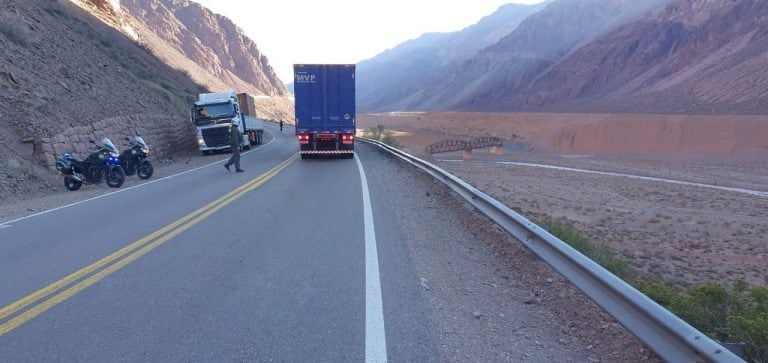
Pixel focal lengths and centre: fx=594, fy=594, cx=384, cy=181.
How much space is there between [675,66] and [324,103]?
75.0 meters

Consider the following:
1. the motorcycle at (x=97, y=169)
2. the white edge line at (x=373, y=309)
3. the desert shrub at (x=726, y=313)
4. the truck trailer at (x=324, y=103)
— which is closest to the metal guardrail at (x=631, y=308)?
the desert shrub at (x=726, y=313)

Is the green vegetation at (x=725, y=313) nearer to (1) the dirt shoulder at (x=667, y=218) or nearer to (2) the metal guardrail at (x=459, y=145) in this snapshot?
(1) the dirt shoulder at (x=667, y=218)

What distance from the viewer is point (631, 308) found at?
4.25 meters

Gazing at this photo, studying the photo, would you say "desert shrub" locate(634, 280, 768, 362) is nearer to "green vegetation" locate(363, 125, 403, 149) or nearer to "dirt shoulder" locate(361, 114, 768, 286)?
"dirt shoulder" locate(361, 114, 768, 286)

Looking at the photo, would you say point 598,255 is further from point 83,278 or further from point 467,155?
point 467,155

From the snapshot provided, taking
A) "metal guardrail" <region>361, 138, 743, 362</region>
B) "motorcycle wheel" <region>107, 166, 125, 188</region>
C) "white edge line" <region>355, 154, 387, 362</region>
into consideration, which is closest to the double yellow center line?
"white edge line" <region>355, 154, 387, 362</region>

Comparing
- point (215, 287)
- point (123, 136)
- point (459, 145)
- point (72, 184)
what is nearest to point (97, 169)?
point (72, 184)

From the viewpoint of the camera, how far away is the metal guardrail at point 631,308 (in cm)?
344

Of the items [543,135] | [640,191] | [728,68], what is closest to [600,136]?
[543,135]

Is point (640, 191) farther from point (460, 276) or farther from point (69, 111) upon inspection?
point (69, 111)

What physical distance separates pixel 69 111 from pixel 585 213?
1748 centimetres

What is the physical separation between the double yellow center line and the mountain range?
2321 inches

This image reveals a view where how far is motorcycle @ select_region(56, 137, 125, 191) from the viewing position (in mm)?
15961

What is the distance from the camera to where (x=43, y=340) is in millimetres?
4719
